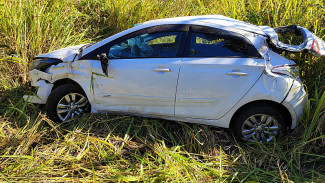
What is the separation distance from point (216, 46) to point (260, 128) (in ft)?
3.50

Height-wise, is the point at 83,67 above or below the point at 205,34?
below

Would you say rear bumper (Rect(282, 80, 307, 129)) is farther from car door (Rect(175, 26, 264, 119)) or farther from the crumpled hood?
the crumpled hood

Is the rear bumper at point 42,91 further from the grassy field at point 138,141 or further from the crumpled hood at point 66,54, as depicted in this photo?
the crumpled hood at point 66,54

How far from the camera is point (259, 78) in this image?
323cm

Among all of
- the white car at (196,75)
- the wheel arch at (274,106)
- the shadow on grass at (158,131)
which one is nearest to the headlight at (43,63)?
the white car at (196,75)

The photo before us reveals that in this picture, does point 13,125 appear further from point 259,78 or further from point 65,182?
point 259,78

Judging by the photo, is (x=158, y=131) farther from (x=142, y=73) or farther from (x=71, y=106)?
A: (x=71, y=106)

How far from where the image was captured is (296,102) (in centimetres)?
329

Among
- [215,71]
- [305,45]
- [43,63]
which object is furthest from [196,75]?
[43,63]

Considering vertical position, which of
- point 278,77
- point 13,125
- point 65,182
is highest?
point 278,77

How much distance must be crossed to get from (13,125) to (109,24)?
128 inches

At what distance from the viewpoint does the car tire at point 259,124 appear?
11.0 ft

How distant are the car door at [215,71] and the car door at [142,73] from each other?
0.46 feet

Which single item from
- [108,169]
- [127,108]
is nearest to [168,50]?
[127,108]
